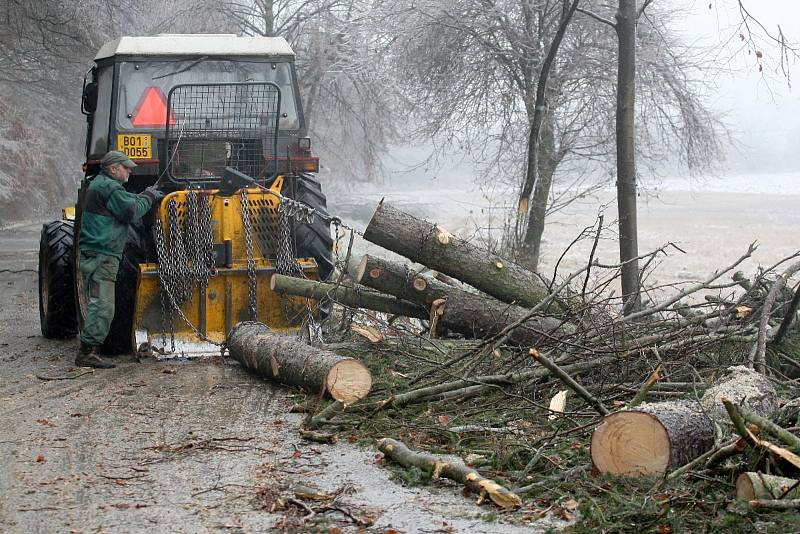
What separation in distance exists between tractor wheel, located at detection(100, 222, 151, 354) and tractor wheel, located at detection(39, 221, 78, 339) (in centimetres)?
109

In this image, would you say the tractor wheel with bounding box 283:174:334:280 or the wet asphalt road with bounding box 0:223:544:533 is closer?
the wet asphalt road with bounding box 0:223:544:533

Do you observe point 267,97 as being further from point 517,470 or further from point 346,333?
point 517,470

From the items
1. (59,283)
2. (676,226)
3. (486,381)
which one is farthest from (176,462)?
(676,226)

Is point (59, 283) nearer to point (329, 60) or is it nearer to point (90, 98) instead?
point (90, 98)

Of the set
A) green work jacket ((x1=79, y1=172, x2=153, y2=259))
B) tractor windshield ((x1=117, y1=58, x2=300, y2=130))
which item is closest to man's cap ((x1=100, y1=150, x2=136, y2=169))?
green work jacket ((x1=79, y1=172, x2=153, y2=259))

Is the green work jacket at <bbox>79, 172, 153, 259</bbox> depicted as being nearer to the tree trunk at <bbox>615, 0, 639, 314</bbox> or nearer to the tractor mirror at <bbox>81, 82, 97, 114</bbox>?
the tractor mirror at <bbox>81, 82, 97, 114</bbox>

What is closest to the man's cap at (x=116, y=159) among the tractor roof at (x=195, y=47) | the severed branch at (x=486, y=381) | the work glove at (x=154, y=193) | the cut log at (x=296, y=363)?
the work glove at (x=154, y=193)

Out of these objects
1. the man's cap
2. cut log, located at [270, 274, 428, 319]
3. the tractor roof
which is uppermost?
the tractor roof

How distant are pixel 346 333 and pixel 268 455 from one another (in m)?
2.88

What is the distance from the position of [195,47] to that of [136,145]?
42.3 inches

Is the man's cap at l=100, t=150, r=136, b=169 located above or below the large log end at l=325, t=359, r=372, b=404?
above

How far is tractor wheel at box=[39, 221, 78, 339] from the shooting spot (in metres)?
9.87

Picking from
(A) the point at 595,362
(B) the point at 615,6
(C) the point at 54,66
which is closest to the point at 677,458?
(A) the point at 595,362

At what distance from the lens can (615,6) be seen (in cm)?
1606
